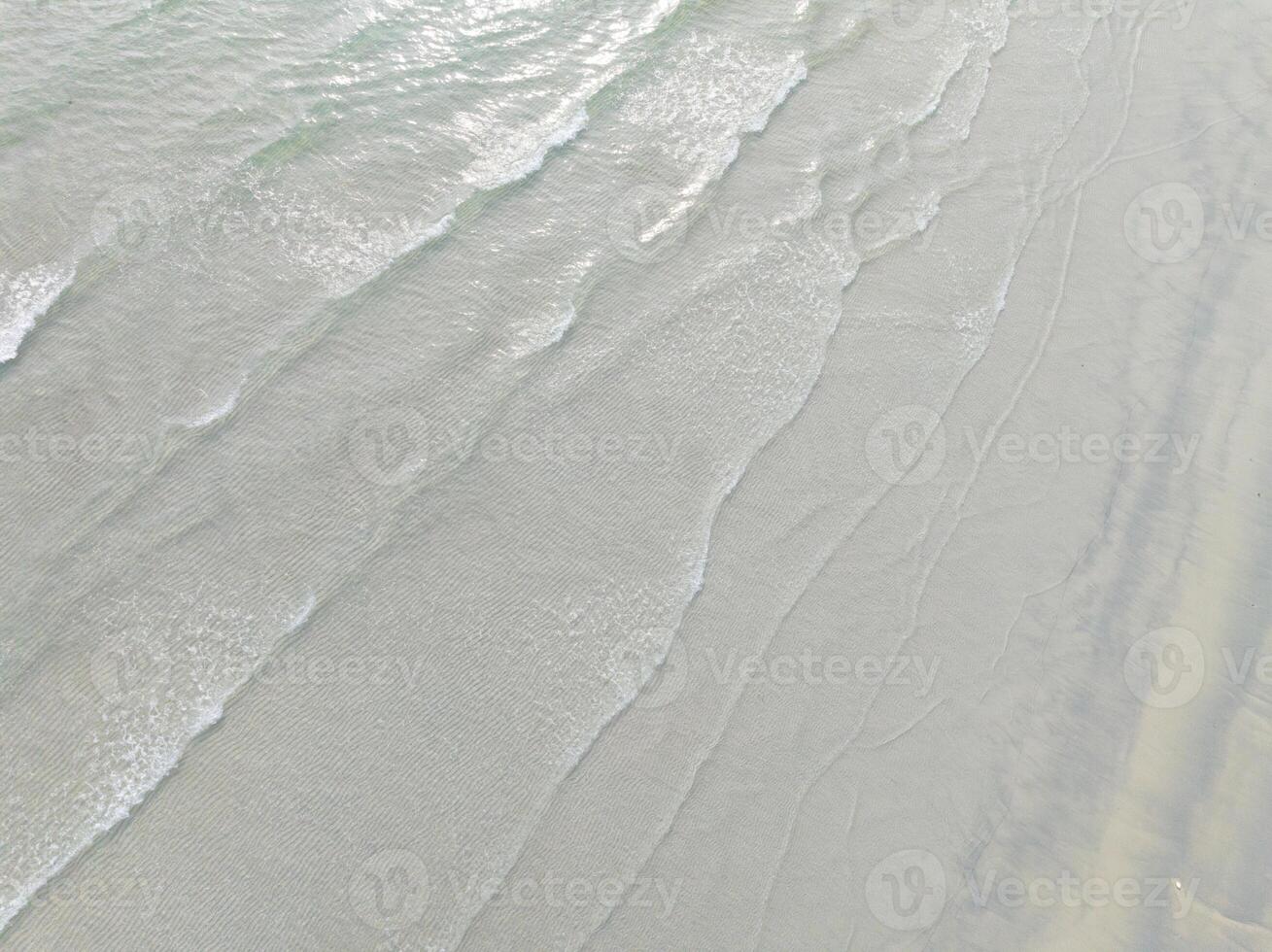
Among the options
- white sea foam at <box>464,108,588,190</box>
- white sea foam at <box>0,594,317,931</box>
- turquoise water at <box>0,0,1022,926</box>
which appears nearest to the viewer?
white sea foam at <box>0,594,317,931</box>

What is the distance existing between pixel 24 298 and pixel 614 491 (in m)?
4.29

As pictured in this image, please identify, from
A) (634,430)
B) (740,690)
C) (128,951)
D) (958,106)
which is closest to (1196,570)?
(740,690)

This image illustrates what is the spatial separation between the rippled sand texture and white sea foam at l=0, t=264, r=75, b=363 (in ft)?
0.14

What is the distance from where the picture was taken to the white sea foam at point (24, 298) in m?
6.93

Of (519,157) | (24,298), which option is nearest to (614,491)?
(519,157)

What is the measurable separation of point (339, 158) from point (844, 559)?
16.8ft

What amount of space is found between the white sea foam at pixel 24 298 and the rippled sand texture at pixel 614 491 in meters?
0.04

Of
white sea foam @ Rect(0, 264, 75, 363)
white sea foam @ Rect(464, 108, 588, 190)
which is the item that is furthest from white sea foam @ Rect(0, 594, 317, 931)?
white sea foam @ Rect(464, 108, 588, 190)

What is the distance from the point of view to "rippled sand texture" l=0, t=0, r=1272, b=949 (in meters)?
5.67

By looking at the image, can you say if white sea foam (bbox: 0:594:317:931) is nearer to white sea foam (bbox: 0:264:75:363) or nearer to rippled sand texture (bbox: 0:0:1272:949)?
rippled sand texture (bbox: 0:0:1272:949)

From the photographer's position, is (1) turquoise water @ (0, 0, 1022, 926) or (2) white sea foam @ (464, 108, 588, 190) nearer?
(1) turquoise water @ (0, 0, 1022, 926)

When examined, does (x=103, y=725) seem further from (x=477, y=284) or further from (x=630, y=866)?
(x=477, y=284)

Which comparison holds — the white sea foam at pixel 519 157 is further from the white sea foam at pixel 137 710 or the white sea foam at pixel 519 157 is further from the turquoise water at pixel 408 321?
the white sea foam at pixel 137 710

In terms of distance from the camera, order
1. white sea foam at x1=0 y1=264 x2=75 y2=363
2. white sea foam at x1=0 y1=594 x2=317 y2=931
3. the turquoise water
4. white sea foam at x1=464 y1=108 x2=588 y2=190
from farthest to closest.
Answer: white sea foam at x1=464 y1=108 x2=588 y2=190
white sea foam at x1=0 y1=264 x2=75 y2=363
the turquoise water
white sea foam at x1=0 y1=594 x2=317 y2=931
